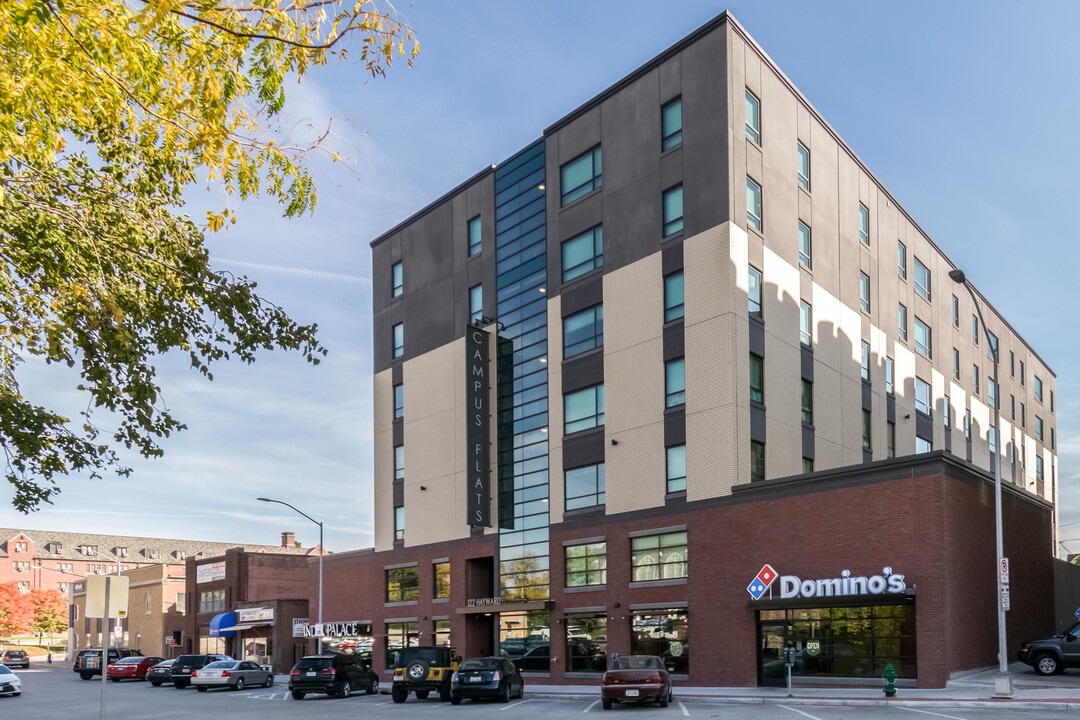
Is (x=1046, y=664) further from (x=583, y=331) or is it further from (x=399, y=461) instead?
(x=399, y=461)

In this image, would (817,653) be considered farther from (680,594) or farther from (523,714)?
(523,714)

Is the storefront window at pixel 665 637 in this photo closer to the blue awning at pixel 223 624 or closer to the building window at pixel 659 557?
the building window at pixel 659 557

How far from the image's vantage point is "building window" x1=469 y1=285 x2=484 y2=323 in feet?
160

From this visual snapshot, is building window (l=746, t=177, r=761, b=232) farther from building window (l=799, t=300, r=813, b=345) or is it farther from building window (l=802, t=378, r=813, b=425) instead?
building window (l=802, t=378, r=813, b=425)

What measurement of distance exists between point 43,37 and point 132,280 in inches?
203

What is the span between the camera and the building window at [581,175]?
43.4 metres

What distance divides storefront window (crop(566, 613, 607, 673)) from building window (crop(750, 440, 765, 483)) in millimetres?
8259

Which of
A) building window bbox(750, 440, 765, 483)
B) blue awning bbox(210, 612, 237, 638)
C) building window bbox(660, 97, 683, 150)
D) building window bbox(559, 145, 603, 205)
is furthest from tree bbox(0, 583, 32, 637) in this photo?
building window bbox(750, 440, 765, 483)

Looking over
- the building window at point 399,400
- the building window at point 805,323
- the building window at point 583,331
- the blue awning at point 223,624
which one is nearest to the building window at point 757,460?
the building window at point 805,323

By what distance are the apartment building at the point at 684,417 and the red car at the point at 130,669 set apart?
13.1m

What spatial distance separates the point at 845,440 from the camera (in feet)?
146

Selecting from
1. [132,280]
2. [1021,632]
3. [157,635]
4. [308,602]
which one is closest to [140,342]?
[132,280]

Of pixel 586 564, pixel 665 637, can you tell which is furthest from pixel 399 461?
pixel 665 637

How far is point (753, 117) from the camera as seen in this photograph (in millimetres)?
40125
